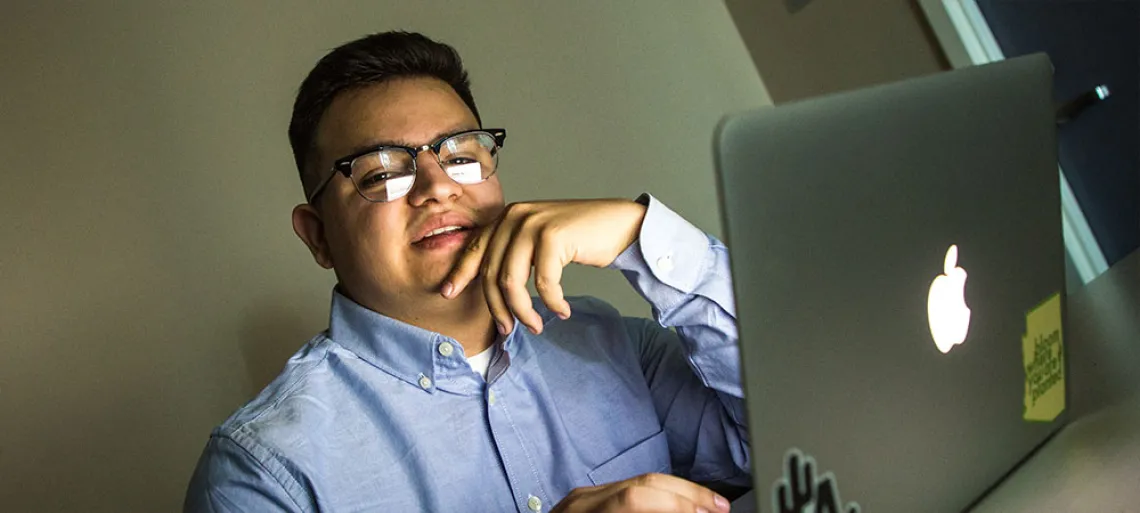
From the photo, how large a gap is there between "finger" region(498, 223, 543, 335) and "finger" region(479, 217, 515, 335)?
0.01 meters


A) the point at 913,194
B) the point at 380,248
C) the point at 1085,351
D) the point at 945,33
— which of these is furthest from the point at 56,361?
the point at 945,33

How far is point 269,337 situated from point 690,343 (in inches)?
34.1

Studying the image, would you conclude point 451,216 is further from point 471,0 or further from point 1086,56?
point 1086,56

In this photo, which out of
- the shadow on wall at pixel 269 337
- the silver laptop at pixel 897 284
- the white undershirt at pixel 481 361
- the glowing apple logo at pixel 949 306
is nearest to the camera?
the silver laptop at pixel 897 284

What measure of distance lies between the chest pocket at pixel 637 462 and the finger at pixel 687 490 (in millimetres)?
491

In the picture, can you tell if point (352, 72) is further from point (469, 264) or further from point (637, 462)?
point (637, 462)

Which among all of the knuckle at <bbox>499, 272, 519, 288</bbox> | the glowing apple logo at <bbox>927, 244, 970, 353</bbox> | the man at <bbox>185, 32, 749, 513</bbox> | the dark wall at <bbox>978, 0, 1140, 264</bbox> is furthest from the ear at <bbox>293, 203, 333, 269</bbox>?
the dark wall at <bbox>978, 0, 1140, 264</bbox>

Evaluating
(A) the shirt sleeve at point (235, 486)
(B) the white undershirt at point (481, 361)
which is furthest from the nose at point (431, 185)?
(A) the shirt sleeve at point (235, 486)

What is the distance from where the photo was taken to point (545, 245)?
36.2 inches

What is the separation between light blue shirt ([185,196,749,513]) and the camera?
102cm

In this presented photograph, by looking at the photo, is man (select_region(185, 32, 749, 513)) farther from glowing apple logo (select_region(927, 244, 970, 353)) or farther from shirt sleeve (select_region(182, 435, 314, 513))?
glowing apple logo (select_region(927, 244, 970, 353))

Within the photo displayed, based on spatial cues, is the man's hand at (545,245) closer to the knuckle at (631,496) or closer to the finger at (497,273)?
the finger at (497,273)

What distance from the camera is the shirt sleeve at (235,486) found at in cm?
101

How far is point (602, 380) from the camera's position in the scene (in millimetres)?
1282
